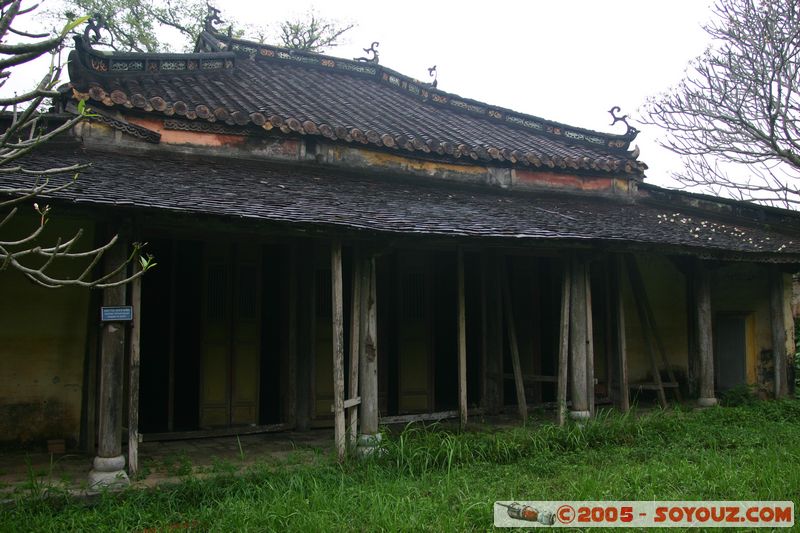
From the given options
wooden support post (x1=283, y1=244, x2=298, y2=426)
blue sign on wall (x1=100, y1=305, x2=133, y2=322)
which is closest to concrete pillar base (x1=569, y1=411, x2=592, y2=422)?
wooden support post (x1=283, y1=244, x2=298, y2=426)

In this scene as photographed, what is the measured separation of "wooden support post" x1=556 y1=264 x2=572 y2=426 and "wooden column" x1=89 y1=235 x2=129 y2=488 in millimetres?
4590

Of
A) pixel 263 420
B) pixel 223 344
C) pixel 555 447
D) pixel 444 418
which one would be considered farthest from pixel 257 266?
pixel 555 447

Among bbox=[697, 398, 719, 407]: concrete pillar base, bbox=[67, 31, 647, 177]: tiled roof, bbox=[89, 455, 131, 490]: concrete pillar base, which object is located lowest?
bbox=[89, 455, 131, 490]: concrete pillar base

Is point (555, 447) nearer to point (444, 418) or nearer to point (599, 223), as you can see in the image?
point (444, 418)

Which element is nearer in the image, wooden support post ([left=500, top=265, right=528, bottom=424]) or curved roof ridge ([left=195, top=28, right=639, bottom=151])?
wooden support post ([left=500, top=265, right=528, bottom=424])

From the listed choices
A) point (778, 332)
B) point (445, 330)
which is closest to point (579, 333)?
point (445, 330)

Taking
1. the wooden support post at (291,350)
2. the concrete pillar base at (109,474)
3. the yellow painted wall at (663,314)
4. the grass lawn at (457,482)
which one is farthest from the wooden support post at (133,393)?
the yellow painted wall at (663,314)

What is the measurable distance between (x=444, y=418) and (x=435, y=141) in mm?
3715

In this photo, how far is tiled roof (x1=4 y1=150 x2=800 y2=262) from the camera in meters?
5.85

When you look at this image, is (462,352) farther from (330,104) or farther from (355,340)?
(330,104)

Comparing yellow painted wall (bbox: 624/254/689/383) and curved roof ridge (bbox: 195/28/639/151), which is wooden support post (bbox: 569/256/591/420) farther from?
curved roof ridge (bbox: 195/28/639/151)

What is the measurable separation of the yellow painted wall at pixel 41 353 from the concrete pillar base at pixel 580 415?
5.28 meters

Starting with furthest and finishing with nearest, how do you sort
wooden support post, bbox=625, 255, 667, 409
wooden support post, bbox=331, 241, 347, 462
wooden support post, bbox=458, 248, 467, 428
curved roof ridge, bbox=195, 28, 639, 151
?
curved roof ridge, bbox=195, 28, 639, 151 → wooden support post, bbox=625, 255, 667, 409 → wooden support post, bbox=458, 248, 467, 428 → wooden support post, bbox=331, 241, 347, 462

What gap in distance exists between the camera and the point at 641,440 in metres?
7.25
